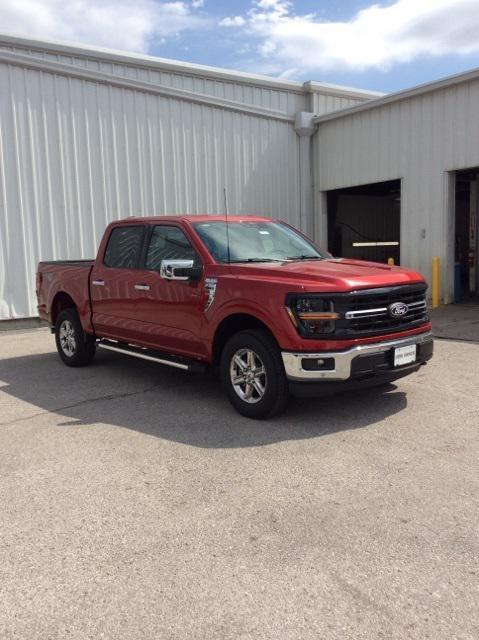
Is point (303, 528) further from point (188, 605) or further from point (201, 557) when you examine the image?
point (188, 605)

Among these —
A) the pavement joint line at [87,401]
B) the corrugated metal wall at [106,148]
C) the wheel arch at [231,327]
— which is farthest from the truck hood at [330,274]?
the corrugated metal wall at [106,148]

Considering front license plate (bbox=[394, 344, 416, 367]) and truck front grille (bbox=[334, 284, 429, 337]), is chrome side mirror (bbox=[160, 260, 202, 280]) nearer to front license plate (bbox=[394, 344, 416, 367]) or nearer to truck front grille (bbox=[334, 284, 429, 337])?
truck front grille (bbox=[334, 284, 429, 337])

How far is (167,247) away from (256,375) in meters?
1.91

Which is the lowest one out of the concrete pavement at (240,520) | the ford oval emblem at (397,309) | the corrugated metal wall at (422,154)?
the concrete pavement at (240,520)

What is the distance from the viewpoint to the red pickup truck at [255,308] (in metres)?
4.84

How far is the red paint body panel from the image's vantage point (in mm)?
4926

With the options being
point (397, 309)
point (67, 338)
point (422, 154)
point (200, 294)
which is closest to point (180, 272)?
point (200, 294)

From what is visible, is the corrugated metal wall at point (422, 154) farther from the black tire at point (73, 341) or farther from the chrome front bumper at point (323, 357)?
the chrome front bumper at point (323, 357)

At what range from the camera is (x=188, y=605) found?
8.64 ft

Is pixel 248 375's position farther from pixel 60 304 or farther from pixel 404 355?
pixel 60 304

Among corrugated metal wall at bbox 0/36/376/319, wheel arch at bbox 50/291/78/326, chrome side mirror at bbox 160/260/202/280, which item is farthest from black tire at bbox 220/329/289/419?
corrugated metal wall at bbox 0/36/376/319

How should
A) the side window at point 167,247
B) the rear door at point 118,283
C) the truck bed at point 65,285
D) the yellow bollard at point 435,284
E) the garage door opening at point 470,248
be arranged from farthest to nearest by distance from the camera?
the garage door opening at point 470,248 → the yellow bollard at point 435,284 → the truck bed at point 65,285 → the rear door at point 118,283 → the side window at point 167,247

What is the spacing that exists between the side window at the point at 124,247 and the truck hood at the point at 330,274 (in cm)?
168

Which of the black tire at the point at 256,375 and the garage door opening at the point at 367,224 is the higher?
the garage door opening at the point at 367,224
